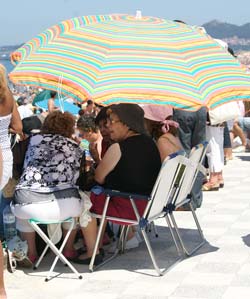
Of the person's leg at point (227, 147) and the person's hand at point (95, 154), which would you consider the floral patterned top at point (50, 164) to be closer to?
the person's hand at point (95, 154)

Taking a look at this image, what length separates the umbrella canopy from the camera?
191 inches

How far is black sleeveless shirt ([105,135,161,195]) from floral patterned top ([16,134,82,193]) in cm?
29

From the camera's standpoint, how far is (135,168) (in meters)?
5.25

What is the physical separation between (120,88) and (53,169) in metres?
0.84

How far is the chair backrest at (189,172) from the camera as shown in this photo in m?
5.66

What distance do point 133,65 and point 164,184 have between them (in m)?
0.90

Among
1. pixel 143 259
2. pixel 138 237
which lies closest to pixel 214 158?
pixel 138 237

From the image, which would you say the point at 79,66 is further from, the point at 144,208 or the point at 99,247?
the point at 99,247

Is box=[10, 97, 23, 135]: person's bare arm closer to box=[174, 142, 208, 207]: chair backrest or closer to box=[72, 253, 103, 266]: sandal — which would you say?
box=[72, 253, 103, 266]: sandal

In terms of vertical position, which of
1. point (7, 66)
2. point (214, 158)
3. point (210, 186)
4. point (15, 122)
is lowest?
point (7, 66)

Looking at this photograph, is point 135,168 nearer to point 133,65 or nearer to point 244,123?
point 133,65

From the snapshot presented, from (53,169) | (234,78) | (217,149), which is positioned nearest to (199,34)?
(234,78)

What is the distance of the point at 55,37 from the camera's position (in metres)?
5.39

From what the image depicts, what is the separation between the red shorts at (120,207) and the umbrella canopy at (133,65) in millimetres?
814
